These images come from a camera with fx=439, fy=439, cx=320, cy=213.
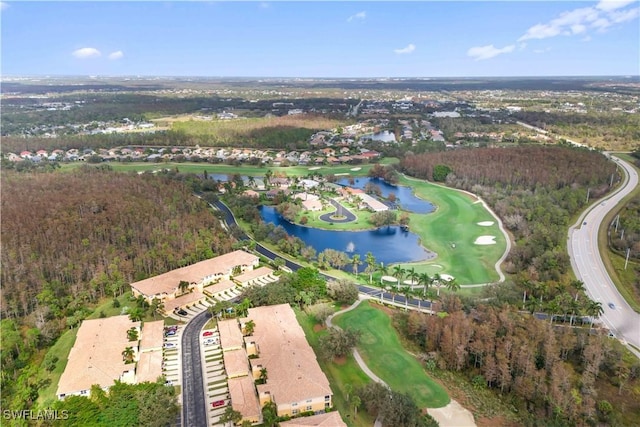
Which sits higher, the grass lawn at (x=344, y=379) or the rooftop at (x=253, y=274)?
the rooftop at (x=253, y=274)

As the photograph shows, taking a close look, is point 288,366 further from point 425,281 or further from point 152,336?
point 425,281

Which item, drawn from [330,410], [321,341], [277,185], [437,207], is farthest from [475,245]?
[277,185]

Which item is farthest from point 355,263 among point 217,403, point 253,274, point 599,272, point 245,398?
point 599,272

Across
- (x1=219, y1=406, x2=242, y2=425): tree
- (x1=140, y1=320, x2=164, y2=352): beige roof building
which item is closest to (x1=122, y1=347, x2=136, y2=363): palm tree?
(x1=140, y1=320, x2=164, y2=352): beige roof building

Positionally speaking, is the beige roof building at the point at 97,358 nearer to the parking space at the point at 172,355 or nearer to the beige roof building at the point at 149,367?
the beige roof building at the point at 149,367

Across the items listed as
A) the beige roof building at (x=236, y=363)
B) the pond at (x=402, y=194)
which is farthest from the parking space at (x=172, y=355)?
the pond at (x=402, y=194)

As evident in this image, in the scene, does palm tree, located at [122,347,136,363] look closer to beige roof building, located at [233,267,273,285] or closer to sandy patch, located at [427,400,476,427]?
beige roof building, located at [233,267,273,285]

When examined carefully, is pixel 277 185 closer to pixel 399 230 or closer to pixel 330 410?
pixel 399 230
